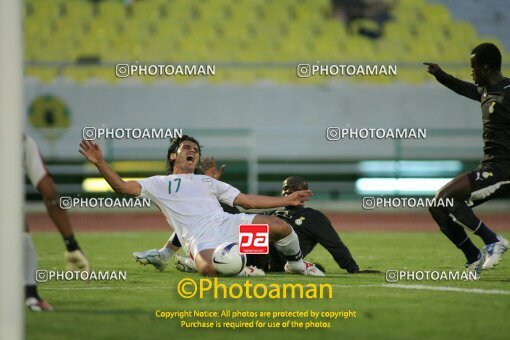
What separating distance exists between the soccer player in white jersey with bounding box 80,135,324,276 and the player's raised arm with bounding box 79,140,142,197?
0.01m

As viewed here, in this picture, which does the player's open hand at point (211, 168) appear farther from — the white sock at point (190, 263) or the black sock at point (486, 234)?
the black sock at point (486, 234)

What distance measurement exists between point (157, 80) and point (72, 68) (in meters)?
1.52

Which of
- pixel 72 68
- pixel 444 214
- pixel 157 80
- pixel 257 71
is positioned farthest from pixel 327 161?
pixel 444 214

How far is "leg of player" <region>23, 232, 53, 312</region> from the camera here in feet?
16.1

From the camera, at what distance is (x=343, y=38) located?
1752 cm

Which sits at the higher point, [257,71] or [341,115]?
[257,71]

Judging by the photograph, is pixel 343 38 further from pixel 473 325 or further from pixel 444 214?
pixel 473 325

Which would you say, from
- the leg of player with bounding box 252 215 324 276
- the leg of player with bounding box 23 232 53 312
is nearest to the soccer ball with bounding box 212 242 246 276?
the leg of player with bounding box 252 215 324 276

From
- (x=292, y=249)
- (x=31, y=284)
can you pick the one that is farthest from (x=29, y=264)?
(x=292, y=249)

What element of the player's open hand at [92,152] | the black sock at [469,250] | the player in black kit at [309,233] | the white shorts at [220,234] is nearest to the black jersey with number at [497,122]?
the black sock at [469,250]

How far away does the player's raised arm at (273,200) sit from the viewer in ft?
19.5

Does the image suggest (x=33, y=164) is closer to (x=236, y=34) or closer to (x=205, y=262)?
(x=205, y=262)

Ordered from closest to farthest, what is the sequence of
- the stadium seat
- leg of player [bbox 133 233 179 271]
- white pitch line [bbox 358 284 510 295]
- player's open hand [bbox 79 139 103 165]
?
player's open hand [bbox 79 139 103 165], white pitch line [bbox 358 284 510 295], leg of player [bbox 133 233 179 271], the stadium seat

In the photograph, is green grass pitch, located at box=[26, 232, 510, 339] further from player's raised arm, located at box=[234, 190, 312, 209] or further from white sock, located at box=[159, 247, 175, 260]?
player's raised arm, located at box=[234, 190, 312, 209]
